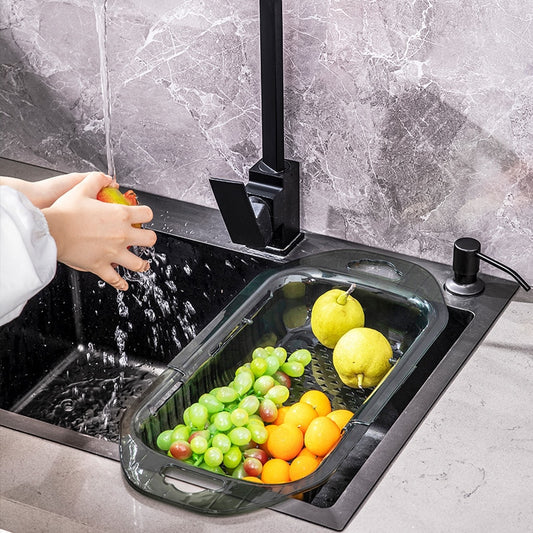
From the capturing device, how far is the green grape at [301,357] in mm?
1412

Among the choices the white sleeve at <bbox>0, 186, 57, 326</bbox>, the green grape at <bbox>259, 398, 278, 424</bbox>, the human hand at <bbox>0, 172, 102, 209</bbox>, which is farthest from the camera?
the green grape at <bbox>259, 398, 278, 424</bbox>

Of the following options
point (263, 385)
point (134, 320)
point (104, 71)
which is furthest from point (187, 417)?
point (104, 71)

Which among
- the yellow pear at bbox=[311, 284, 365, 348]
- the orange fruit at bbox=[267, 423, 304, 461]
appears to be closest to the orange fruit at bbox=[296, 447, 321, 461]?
the orange fruit at bbox=[267, 423, 304, 461]

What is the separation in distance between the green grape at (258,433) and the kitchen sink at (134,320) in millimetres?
263

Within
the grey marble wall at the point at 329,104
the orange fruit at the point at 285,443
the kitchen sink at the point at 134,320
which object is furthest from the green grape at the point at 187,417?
the grey marble wall at the point at 329,104

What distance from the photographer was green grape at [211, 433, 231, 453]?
1224mm

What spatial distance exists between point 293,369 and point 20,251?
524 millimetres

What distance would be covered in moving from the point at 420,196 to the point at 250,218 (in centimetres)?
25

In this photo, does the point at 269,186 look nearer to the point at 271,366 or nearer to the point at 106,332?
the point at 271,366

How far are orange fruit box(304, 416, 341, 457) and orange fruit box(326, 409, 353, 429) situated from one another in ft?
0.09

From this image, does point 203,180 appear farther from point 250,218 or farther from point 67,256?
point 67,256

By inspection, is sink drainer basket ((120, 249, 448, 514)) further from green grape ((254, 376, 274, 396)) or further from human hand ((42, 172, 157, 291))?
human hand ((42, 172, 157, 291))

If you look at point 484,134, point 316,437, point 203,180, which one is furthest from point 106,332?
point 484,134

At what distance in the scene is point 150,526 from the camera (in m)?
1.08
